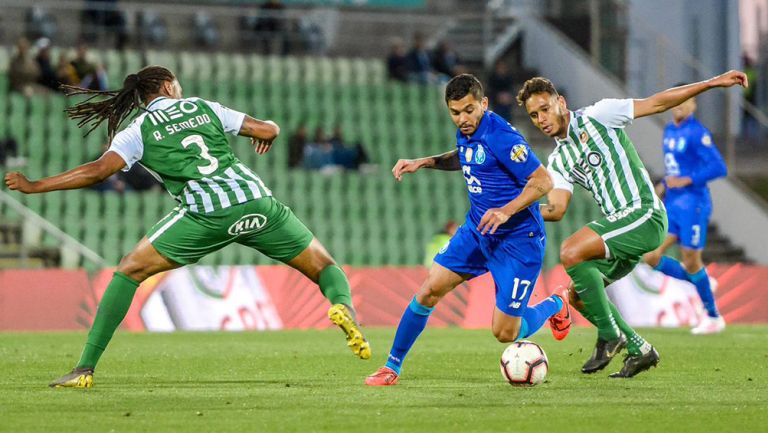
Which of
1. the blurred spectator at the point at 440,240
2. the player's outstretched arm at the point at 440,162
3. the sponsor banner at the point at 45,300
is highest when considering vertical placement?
the player's outstretched arm at the point at 440,162

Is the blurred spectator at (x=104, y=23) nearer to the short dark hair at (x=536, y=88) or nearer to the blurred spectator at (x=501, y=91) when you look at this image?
the blurred spectator at (x=501, y=91)

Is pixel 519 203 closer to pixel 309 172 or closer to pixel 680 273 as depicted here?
pixel 680 273

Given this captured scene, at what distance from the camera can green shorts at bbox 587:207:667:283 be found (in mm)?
9430

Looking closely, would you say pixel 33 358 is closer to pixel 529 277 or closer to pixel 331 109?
pixel 529 277

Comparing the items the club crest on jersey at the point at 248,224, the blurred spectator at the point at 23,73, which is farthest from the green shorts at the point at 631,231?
the blurred spectator at the point at 23,73

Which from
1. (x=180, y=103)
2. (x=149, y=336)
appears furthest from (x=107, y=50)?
(x=180, y=103)

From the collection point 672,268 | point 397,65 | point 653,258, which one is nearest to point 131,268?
point 653,258

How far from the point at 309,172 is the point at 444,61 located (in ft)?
13.4

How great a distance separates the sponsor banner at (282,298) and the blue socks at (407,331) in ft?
23.0

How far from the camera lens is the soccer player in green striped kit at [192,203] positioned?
884cm

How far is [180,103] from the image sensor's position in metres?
9.01

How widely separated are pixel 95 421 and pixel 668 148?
985cm

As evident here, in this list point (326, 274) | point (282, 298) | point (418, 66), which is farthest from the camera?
point (418, 66)

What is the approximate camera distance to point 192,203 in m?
8.90
